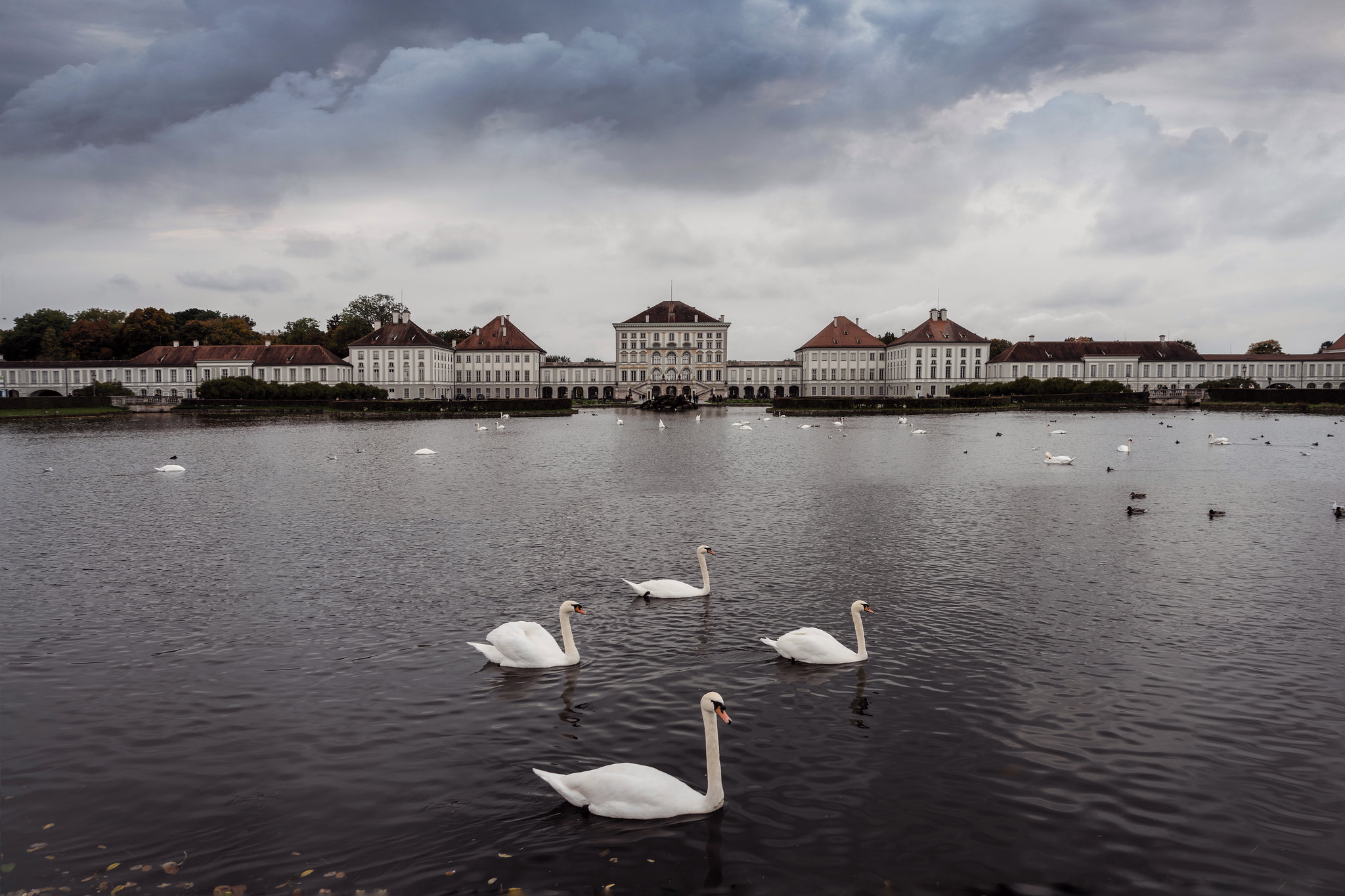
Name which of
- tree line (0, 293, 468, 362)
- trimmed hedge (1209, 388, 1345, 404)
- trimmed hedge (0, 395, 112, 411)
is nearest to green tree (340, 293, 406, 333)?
tree line (0, 293, 468, 362)

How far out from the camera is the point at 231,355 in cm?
12519

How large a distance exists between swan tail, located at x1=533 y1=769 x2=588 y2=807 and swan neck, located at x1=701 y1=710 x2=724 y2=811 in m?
1.06

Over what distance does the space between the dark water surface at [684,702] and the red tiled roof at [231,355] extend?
378ft

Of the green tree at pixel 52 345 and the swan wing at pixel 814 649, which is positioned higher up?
the green tree at pixel 52 345

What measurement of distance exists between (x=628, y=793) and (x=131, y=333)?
488 feet

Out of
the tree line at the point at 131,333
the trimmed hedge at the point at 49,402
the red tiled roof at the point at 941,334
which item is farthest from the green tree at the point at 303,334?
the red tiled roof at the point at 941,334

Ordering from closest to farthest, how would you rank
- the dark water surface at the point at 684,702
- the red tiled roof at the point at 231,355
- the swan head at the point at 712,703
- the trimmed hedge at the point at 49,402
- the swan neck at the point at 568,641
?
the dark water surface at the point at 684,702 < the swan head at the point at 712,703 < the swan neck at the point at 568,641 < the trimmed hedge at the point at 49,402 < the red tiled roof at the point at 231,355

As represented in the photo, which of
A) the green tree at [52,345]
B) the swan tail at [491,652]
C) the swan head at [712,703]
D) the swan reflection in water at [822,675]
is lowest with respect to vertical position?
the swan reflection in water at [822,675]

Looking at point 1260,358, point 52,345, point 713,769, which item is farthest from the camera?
point 1260,358

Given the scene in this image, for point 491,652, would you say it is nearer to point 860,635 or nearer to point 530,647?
point 530,647

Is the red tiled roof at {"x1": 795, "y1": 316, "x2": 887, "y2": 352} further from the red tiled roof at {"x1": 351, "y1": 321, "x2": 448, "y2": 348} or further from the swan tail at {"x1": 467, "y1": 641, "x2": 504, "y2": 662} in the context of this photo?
the swan tail at {"x1": 467, "y1": 641, "x2": 504, "y2": 662}

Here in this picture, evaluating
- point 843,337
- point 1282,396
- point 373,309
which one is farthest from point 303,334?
point 1282,396

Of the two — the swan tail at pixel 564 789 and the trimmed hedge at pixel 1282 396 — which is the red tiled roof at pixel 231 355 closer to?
the trimmed hedge at pixel 1282 396

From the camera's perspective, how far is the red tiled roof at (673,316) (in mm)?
149500
